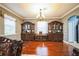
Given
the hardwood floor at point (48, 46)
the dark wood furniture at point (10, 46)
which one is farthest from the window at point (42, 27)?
the dark wood furniture at point (10, 46)

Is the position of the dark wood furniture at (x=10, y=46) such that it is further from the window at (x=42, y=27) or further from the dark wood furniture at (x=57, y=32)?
the dark wood furniture at (x=57, y=32)

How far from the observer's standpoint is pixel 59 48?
209 centimetres

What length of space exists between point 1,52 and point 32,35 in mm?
639

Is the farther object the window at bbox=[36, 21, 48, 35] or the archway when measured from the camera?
the window at bbox=[36, 21, 48, 35]

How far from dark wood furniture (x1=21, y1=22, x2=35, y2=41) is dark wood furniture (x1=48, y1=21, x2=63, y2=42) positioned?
302mm

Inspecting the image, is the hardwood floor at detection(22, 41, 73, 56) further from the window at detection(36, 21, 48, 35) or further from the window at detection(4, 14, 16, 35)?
the window at detection(4, 14, 16, 35)

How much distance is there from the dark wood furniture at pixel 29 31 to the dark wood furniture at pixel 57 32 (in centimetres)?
30

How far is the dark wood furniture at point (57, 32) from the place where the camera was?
2059mm

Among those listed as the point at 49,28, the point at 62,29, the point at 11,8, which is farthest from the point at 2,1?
the point at 62,29

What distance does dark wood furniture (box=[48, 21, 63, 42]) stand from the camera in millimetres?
2059

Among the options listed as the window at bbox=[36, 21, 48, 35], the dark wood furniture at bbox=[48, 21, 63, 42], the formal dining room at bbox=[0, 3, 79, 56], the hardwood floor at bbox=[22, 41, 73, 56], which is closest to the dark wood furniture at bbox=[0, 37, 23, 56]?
the formal dining room at bbox=[0, 3, 79, 56]

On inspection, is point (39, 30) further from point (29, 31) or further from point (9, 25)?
point (9, 25)

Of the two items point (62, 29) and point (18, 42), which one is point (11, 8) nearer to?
point (18, 42)

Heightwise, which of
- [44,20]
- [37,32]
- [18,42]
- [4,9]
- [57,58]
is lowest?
[57,58]
